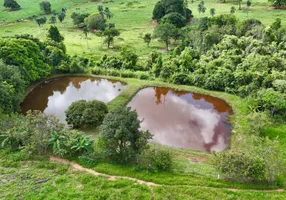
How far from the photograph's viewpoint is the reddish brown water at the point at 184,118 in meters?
28.7

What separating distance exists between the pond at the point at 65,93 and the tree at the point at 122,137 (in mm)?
12036

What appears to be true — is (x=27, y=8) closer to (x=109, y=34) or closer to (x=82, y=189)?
(x=109, y=34)

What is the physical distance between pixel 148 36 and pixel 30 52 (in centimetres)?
2271

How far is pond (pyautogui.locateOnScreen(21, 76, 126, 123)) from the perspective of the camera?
36.1 m

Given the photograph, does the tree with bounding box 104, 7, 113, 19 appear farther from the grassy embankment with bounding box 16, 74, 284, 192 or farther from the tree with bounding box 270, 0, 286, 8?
the grassy embankment with bounding box 16, 74, 284, 192

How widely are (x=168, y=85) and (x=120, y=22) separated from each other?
117 feet

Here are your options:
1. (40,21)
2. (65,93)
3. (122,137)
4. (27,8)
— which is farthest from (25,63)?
(27,8)

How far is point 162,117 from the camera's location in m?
33.2

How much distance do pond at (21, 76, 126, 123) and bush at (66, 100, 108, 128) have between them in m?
3.77

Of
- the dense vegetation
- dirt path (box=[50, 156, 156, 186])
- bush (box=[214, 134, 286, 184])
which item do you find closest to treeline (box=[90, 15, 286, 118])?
the dense vegetation

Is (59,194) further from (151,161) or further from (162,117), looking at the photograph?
(162,117)

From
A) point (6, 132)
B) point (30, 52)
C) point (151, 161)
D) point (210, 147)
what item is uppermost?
point (30, 52)

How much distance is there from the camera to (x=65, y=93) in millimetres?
40000

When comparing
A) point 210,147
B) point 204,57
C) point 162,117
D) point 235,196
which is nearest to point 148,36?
point 204,57
